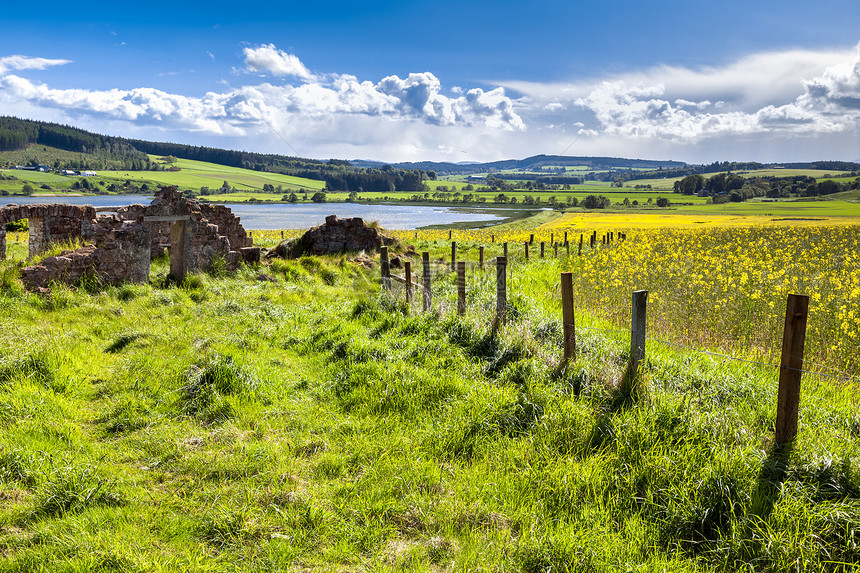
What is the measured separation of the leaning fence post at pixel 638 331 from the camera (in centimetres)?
604

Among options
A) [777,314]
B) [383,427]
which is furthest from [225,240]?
[777,314]

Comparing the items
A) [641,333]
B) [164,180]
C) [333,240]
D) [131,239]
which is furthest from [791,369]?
[164,180]

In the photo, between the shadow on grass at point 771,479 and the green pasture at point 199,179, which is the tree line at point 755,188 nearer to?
the shadow on grass at point 771,479

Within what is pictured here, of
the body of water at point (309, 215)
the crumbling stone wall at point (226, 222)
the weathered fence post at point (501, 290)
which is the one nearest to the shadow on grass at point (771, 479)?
the weathered fence post at point (501, 290)

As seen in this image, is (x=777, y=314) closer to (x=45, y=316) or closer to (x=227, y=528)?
(x=227, y=528)

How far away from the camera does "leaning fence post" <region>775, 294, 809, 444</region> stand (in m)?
4.43

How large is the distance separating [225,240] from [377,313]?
938 cm

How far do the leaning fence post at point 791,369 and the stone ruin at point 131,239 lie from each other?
1540 cm

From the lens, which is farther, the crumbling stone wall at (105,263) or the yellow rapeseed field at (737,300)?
the crumbling stone wall at (105,263)

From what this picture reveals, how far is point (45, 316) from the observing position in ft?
33.8

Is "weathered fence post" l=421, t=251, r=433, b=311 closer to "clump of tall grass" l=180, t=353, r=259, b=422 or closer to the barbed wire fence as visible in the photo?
the barbed wire fence

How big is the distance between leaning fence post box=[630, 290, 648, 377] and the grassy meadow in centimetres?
19

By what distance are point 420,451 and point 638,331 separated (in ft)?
10.4

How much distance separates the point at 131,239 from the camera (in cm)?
1443
